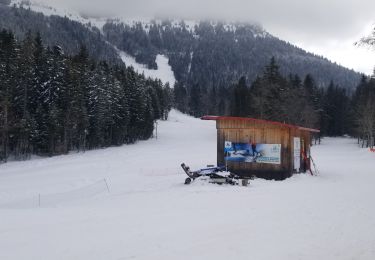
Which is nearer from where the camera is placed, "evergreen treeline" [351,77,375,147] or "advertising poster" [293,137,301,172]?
"advertising poster" [293,137,301,172]

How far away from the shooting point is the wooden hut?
2448cm

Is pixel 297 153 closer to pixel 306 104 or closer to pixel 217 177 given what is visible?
pixel 217 177

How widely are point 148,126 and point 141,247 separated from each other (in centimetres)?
6474

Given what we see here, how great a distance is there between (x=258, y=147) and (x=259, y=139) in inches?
19.7

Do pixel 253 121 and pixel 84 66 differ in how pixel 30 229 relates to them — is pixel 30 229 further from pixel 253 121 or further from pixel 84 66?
pixel 84 66

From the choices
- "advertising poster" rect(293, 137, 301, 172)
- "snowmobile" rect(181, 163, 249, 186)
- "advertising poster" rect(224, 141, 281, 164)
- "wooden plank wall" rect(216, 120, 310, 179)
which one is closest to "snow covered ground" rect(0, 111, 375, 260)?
"snowmobile" rect(181, 163, 249, 186)

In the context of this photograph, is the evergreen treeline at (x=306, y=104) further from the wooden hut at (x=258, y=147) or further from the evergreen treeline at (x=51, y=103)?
the wooden hut at (x=258, y=147)

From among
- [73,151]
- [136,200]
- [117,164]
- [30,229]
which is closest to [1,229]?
[30,229]

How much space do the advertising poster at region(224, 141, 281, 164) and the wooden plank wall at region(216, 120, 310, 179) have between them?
220 millimetres

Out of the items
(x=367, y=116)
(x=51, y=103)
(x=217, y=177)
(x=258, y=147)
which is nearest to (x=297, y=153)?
(x=258, y=147)

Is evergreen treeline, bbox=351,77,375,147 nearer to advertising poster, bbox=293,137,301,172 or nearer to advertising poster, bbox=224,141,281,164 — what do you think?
advertising poster, bbox=293,137,301,172

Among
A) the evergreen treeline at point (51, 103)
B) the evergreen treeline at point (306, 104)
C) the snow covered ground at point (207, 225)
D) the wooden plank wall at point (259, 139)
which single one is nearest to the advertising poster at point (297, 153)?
the wooden plank wall at point (259, 139)

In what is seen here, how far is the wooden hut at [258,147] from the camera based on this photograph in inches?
964

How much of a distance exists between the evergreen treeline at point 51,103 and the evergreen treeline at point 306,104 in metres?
21.8
